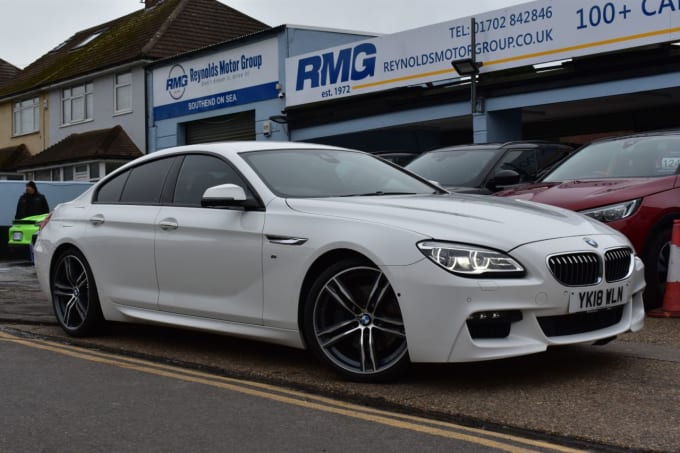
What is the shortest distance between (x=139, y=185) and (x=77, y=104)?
28.3m

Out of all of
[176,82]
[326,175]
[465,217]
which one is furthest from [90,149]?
[465,217]

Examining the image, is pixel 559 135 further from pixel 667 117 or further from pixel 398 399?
pixel 398 399

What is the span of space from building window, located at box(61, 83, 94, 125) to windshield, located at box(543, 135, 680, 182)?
86.2 ft

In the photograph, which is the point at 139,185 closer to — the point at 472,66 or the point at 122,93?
the point at 472,66

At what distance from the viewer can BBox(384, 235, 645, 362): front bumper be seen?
495cm

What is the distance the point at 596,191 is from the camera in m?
8.23

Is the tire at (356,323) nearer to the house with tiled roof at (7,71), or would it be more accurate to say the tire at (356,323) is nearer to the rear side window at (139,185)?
the rear side window at (139,185)

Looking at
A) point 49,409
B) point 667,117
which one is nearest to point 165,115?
point 667,117

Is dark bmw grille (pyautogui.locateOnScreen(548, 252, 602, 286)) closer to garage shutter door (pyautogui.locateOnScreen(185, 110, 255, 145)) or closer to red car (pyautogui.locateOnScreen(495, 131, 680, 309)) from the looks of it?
red car (pyautogui.locateOnScreen(495, 131, 680, 309))

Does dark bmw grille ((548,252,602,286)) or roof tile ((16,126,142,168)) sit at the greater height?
roof tile ((16,126,142,168))

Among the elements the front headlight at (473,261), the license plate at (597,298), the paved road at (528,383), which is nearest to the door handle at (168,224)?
the paved road at (528,383)

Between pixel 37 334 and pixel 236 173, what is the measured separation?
2.52 meters

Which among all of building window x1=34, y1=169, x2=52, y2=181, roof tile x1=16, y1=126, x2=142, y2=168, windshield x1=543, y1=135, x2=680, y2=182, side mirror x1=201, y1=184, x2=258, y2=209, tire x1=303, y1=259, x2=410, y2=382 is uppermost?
roof tile x1=16, y1=126, x2=142, y2=168

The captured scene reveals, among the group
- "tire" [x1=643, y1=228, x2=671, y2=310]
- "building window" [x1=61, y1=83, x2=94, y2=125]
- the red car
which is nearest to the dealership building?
"building window" [x1=61, y1=83, x2=94, y2=125]
